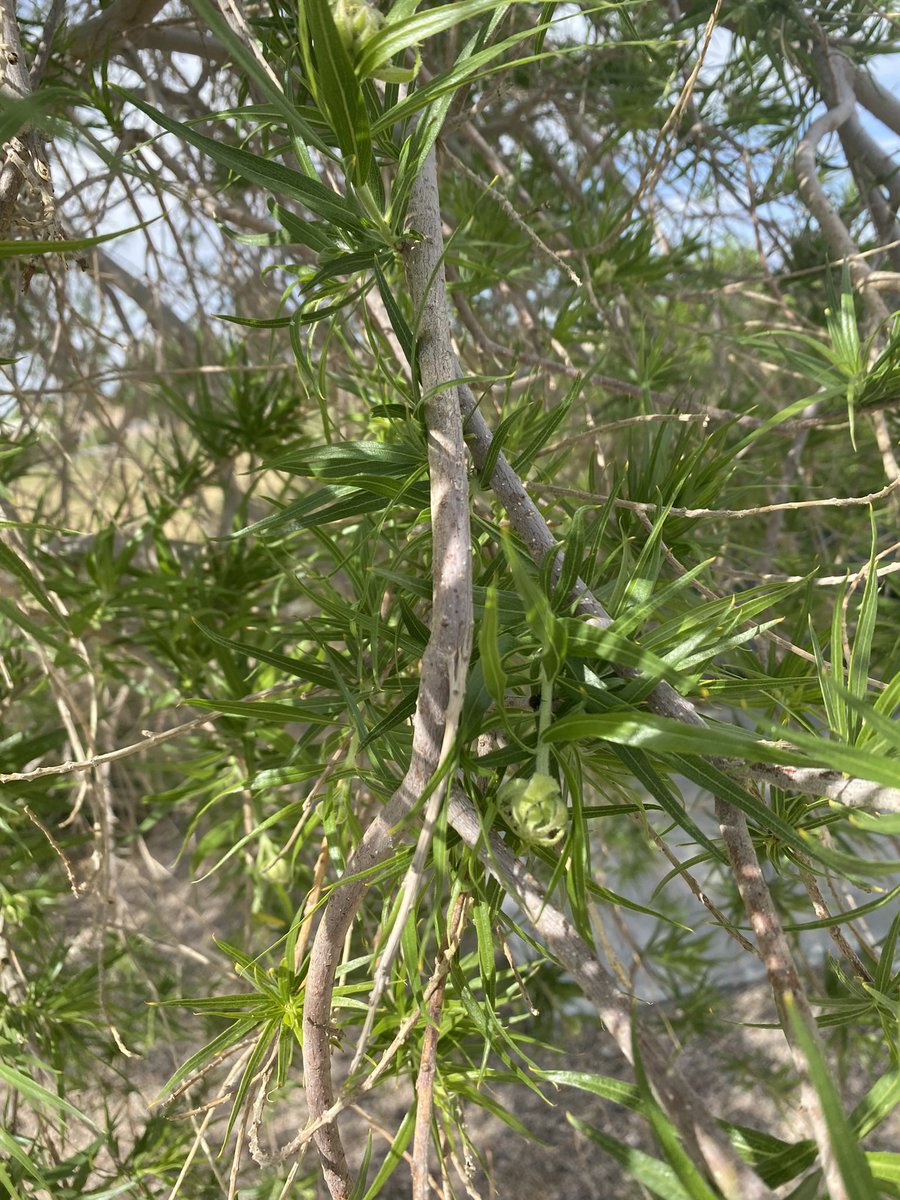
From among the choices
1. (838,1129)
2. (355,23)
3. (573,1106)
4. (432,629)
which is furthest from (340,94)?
(573,1106)

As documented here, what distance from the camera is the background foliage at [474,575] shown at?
32 cm

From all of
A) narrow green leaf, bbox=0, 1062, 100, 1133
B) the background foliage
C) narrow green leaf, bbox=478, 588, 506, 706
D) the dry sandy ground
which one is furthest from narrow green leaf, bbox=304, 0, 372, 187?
the dry sandy ground

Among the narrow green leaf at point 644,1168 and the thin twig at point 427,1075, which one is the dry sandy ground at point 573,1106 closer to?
the thin twig at point 427,1075

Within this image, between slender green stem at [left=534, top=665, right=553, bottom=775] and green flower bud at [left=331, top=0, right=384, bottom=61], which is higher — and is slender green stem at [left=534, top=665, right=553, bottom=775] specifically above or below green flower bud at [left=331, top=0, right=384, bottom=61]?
below

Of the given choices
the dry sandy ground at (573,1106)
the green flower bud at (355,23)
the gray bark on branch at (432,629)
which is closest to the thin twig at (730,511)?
the gray bark on branch at (432,629)

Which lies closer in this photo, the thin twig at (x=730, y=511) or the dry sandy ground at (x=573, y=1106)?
the thin twig at (x=730, y=511)

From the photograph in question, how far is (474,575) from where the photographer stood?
48 centimetres

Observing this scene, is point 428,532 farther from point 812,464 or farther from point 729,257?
point 729,257

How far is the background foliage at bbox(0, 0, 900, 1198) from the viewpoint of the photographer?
32 cm

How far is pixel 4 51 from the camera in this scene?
429 millimetres

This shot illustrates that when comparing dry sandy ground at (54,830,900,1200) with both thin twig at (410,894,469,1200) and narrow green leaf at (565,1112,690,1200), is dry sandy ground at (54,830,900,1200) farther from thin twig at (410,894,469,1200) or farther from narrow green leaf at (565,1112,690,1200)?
narrow green leaf at (565,1112,690,1200)

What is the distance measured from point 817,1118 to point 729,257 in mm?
1584

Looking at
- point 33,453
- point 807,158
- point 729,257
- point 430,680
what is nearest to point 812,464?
point 807,158

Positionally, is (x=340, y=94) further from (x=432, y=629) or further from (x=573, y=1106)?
(x=573, y=1106)
